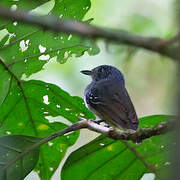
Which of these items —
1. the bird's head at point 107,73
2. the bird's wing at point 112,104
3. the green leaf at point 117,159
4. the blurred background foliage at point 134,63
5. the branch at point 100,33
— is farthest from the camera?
the blurred background foliage at point 134,63

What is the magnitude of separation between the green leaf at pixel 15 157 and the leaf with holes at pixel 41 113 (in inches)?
21.1

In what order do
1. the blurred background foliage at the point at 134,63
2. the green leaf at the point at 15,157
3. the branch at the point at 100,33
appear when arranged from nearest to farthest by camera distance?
the branch at the point at 100,33 → the green leaf at the point at 15,157 → the blurred background foliage at the point at 134,63

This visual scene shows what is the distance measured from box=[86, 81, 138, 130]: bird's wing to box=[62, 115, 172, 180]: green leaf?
2.22 feet

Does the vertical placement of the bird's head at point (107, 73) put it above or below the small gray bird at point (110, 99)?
above

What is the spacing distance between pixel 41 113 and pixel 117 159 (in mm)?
737

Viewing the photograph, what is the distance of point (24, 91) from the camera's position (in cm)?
360

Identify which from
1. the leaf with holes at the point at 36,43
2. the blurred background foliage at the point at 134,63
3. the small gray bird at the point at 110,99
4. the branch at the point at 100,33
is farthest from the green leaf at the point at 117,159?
the blurred background foliage at the point at 134,63

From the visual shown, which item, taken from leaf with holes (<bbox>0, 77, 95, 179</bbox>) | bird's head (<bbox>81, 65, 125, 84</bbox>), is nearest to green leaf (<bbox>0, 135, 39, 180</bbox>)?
leaf with holes (<bbox>0, 77, 95, 179</bbox>)

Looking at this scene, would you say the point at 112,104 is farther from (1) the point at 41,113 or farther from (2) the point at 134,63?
(2) the point at 134,63

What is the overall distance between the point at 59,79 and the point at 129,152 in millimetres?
3334

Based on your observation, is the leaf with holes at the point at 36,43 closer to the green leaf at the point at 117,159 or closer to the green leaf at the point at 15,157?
the green leaf at the point at 15,157

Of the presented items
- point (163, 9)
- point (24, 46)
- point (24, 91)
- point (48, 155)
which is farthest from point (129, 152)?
point (163, 9)

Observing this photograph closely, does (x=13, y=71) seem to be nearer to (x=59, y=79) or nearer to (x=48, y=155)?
(x=48, y=155)

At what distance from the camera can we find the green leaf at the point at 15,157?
307 centimetres
